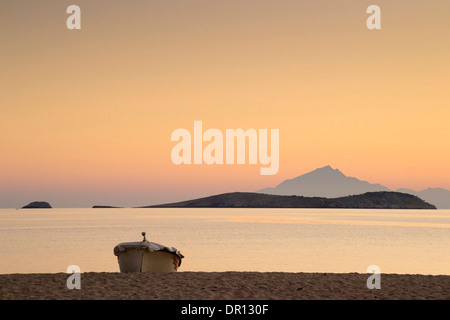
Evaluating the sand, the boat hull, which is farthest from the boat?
the sand

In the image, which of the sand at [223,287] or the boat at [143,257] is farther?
the boat at [143,257]

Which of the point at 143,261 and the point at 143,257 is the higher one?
the point at 143,257

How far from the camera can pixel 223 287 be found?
16516 millimetres

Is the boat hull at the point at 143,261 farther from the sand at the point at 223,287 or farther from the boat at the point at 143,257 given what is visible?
the sand at the point at 223,287

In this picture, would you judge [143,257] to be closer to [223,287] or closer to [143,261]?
[143,261]

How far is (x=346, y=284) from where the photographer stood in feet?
56.9

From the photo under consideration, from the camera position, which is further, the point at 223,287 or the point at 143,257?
the point at 143,257

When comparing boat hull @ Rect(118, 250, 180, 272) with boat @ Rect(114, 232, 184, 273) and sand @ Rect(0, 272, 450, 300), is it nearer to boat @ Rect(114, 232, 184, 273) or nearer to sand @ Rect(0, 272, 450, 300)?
boat @ Rect(114, 232, 184, 273)

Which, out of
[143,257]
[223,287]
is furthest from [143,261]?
[223,287]

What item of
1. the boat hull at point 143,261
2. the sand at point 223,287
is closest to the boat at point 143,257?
the boat hull at point 143,261

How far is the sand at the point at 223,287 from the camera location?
1501 centimetres

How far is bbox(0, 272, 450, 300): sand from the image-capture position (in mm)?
15008
